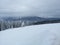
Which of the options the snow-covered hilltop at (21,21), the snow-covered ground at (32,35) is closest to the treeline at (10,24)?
the snow-covered hilltop at (21,21)

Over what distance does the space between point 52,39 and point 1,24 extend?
128cm

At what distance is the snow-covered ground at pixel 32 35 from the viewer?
8.04 ft

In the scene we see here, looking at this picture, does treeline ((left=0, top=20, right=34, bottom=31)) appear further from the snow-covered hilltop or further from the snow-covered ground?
the snow-covered ground

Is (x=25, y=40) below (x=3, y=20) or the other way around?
below

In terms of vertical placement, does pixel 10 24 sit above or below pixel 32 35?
above

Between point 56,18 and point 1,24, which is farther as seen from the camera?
point 56,18

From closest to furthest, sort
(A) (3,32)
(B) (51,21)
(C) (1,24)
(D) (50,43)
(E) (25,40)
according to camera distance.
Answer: (D) (50,43) < (E) (25,40) < (A) (3,32) < (C) (1,24) < (B) (51,21)

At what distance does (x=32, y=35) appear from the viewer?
105 inches

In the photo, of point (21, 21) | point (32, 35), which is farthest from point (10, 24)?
point (32, 35)

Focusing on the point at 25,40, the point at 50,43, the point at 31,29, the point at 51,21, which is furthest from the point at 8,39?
the point at 51,21

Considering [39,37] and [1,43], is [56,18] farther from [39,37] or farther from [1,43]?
[1,43]

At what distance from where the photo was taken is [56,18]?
3.31m

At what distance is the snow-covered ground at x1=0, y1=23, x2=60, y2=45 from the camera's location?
245cm

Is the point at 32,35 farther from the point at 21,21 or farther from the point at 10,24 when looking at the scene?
the point at 10,24
